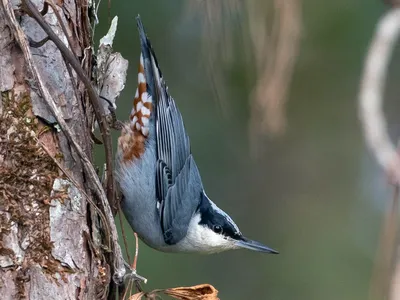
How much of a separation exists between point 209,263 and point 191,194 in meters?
2.47

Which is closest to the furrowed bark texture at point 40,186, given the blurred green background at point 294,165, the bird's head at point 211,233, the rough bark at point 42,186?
the rough bark at point 42,186

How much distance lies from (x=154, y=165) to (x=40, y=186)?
0.98 m

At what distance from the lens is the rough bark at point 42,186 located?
6.93ft

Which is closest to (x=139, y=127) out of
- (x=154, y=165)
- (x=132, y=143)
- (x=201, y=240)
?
(x=132, y=143)

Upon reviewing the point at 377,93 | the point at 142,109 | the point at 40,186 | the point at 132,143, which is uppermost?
the point at 377,93

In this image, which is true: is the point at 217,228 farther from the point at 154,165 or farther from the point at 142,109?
the point at 142,109

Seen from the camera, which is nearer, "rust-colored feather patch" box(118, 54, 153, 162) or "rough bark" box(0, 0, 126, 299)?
"rough bark" box(0, 0, 126, 299)

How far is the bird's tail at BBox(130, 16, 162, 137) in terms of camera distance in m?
3.09

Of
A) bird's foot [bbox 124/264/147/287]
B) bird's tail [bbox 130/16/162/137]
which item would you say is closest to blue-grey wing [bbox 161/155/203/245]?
bird's tail [bbox 130/16/162/137]

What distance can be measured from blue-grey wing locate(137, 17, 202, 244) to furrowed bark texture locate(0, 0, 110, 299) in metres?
0.81

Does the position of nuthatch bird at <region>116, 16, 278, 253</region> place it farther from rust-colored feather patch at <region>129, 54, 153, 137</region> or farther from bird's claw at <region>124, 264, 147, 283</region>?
bird's claw at <region>124, 264, 147, 283</region>

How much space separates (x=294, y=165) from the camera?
6.41 meters

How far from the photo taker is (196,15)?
2.22 meters

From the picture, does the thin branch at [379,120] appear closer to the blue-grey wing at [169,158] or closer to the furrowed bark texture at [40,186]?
the furrowed bark texture at [40,186]
